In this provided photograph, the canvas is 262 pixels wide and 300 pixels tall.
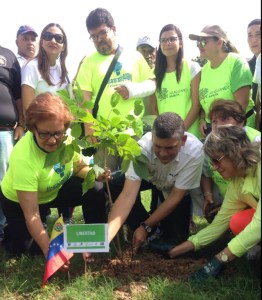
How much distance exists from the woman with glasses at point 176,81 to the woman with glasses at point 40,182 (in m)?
1.08

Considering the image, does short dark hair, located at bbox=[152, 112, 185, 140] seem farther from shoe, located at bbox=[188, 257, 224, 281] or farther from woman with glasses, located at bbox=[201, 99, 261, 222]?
shoe, located at bbox=[188, 257, 224, 281]

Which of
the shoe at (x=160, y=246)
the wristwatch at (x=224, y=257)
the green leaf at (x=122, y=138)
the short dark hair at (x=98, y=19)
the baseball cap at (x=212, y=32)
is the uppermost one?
the short dark hair at (x=98, y=19)

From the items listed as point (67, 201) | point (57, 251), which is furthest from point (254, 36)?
point (57, 251)

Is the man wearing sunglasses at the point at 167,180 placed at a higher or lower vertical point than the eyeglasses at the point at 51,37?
lower

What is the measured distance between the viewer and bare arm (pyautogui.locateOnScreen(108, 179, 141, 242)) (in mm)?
3005

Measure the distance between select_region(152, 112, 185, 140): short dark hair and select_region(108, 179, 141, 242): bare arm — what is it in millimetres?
494

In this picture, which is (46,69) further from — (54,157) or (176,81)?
(54,157)

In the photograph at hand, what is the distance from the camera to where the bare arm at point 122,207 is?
3.01 m

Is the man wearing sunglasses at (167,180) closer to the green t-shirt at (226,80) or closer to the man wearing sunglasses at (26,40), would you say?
the green t-shirt at (226,80)

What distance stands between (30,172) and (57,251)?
23.5 inches

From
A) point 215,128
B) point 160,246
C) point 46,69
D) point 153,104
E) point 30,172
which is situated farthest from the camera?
point 153,104

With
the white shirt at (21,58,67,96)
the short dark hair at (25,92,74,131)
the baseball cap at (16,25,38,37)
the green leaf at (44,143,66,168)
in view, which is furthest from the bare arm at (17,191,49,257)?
the baseball cap at (16,25,38,37)

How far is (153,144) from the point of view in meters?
3.14

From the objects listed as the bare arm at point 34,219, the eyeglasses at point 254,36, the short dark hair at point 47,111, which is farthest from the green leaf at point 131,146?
the eyeglasses at point 254,36
